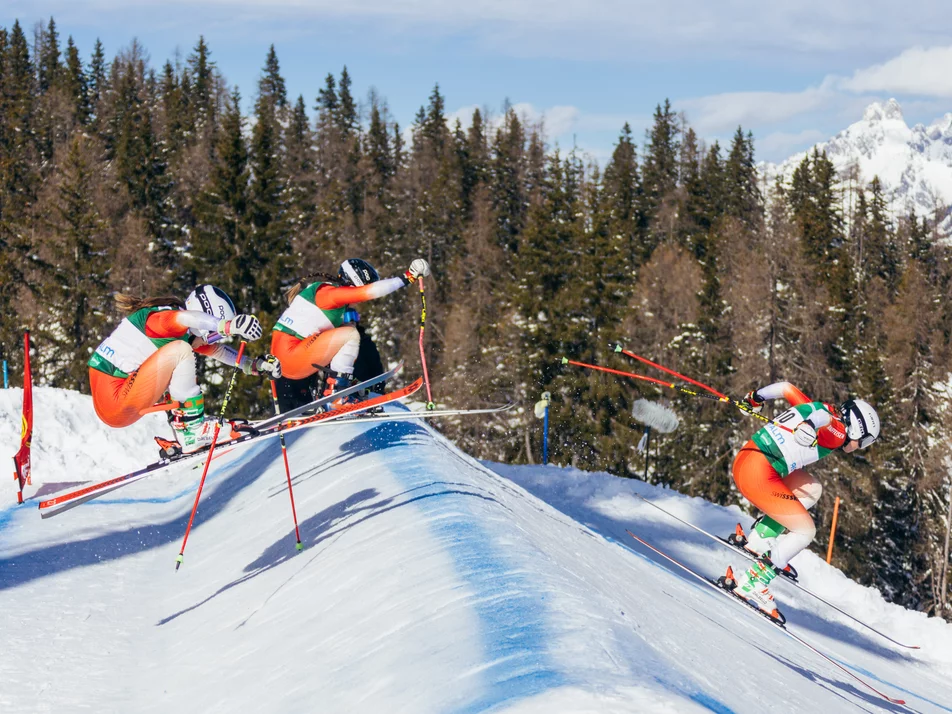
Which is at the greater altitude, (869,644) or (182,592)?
(182,592)

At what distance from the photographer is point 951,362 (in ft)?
162

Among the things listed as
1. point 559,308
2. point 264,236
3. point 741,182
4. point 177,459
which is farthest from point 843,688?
point 741,182

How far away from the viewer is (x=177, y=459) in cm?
762

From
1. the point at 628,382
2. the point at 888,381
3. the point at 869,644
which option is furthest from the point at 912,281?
the point at 869,644

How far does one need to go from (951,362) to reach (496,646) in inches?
2073

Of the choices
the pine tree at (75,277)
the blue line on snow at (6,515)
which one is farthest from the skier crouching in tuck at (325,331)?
Answer: the pine tree at (75,277)

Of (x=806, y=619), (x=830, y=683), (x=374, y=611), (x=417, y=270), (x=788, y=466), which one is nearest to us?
(x=374, y=611)

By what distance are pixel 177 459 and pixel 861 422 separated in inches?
235

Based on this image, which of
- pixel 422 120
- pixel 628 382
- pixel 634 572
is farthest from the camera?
pixel 422 120

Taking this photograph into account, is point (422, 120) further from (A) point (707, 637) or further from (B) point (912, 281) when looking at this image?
(A) point (707, 637)

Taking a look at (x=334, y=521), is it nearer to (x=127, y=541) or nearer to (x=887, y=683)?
(x=127, y=541)

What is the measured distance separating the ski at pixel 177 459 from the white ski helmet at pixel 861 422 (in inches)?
165

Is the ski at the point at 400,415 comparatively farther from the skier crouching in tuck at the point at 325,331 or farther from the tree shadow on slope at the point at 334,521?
the tree shadow on slope at the point at 334,521

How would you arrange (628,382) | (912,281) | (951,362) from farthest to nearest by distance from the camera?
1. (912,281)
2. (951,362)
3. (628,382)
